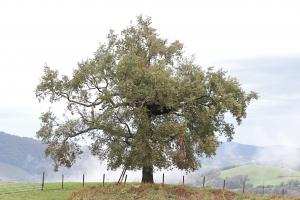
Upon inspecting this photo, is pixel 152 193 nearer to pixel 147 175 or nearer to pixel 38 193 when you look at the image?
pixel 147 175

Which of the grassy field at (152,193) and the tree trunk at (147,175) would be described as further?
the tree trunk at (147,175)

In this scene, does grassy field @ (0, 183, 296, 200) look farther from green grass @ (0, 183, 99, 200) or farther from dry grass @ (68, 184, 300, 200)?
green grass @ (0, 183, 99, 200)

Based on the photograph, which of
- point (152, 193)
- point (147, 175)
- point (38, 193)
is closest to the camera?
point (152, 193)

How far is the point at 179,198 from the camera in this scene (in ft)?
137

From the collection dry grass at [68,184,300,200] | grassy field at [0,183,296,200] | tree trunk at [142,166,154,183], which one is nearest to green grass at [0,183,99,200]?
grassy field at [0,183,296,200]

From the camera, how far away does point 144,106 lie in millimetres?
48344

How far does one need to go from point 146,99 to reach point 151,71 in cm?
302

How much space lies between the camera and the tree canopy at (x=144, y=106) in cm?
4603

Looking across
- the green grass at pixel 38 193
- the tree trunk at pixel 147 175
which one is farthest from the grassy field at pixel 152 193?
the tree trunk at pixel 147 175

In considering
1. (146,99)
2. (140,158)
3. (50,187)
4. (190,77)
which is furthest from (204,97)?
(50,187)

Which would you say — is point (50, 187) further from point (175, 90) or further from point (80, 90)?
point (175, 90)

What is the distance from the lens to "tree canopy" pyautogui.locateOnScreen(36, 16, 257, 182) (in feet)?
151

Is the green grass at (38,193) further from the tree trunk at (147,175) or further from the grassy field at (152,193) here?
the tree trunk at (147,175)

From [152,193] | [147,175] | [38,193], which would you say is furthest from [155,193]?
[38,193]
